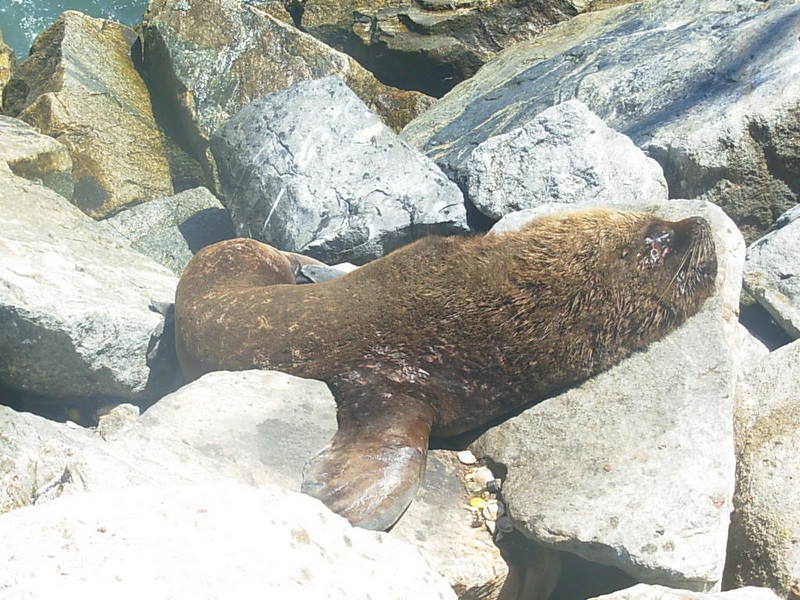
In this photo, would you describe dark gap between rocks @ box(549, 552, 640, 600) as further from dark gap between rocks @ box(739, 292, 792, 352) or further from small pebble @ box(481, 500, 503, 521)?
dark gap between rocks @ box(739, 292, 792, 352)

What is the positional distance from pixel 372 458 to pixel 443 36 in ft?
23.8

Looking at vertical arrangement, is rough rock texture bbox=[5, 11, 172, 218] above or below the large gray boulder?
above

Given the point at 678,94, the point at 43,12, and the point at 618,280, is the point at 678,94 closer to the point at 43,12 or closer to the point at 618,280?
the point at 618,280

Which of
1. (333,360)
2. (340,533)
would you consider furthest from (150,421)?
(340,533)

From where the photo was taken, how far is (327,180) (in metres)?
6.93

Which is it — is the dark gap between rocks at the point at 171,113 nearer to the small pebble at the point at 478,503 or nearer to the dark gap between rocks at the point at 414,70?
the dark gap between rocks at the point at 414,70

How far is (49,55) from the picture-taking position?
9.20m

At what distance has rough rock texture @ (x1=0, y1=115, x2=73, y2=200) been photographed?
7102mm

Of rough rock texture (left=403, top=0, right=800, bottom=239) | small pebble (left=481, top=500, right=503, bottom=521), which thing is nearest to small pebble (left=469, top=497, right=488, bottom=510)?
small pebble (left=481, top=500, right=503, bottom=521)

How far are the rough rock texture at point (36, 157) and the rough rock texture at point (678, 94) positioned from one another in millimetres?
2767

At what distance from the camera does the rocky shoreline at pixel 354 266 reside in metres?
2.62

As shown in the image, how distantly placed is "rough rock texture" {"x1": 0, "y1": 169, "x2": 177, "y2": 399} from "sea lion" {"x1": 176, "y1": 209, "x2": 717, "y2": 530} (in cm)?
76

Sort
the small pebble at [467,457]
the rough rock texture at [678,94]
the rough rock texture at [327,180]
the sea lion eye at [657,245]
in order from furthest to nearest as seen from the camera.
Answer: the rough rock texture at [327,180] → the rough rock texture at [678,94] → the sea lion eye at [657,245] → the small pebble at [467,457]

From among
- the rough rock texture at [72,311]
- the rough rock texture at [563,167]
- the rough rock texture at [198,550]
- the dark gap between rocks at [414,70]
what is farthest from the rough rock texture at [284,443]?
the dark gap between rocks at [414,70]
